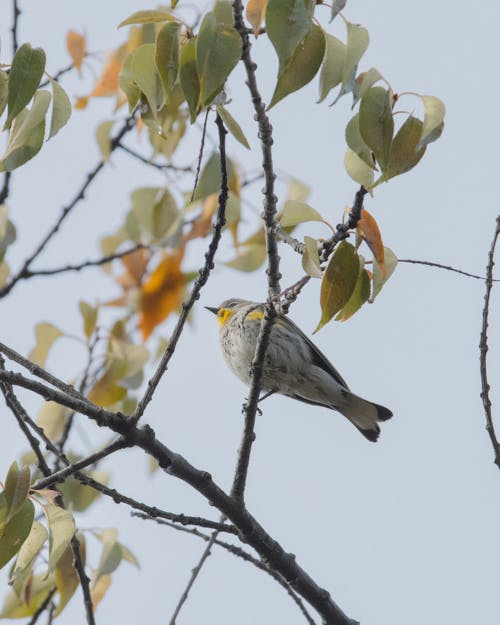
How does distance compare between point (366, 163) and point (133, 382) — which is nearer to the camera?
point (366, 163)

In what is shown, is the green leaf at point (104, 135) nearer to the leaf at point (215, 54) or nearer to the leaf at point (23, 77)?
the leaf at point (23, 77)

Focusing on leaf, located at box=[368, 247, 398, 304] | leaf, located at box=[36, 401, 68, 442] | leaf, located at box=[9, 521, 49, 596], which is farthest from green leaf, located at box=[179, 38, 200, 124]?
leaf, located at box=[36, 401, 68, 442]

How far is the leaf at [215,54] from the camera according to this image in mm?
2234

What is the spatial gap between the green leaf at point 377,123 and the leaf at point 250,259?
1973mm

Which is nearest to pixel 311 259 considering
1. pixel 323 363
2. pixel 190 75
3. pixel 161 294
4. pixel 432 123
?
pixel 432 123

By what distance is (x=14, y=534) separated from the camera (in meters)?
2.46

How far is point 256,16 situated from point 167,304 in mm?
1522

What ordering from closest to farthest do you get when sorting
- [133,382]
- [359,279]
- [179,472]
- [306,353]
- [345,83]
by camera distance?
[345,83] < [359,279] < [179,472] < [133,382] < [306,353]

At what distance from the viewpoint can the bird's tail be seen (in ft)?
23.0

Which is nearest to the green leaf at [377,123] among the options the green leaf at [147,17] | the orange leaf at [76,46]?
the green leaf at [147,17]

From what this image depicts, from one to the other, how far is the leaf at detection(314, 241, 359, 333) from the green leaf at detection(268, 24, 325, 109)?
1.59 feet

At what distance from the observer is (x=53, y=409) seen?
4.20 meters

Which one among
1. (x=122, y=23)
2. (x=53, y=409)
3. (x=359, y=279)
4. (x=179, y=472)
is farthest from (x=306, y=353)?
(x=122, y=23)

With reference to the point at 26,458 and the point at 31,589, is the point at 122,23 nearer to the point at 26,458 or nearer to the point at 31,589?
the point at 31,589
